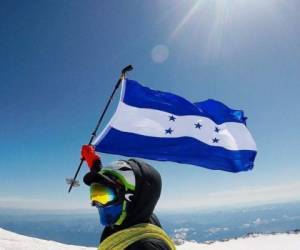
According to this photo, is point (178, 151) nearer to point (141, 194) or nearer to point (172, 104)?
point (172, 104)

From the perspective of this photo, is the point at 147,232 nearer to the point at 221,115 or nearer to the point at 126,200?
the point at 126,200

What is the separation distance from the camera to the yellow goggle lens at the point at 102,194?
280 cm

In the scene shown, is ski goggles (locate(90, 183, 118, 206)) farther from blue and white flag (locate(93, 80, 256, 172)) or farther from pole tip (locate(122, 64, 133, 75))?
pole tip (locate(122, 64, 133, 75))

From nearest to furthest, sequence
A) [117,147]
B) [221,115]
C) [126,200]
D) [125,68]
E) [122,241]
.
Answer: [122,241]
[126,200]
[117,147]
[125,68]
[221,115]

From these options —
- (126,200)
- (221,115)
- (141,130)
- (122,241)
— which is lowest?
(122,241)

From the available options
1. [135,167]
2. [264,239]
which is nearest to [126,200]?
[135,167]

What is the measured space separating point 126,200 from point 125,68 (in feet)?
24.2

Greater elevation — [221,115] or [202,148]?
[221,115]

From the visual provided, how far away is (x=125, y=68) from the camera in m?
9.79

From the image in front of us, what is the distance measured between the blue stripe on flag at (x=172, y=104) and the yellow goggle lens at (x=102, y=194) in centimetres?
740

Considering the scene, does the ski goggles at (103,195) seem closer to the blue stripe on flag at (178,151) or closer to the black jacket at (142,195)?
the black jacket at (142,195)

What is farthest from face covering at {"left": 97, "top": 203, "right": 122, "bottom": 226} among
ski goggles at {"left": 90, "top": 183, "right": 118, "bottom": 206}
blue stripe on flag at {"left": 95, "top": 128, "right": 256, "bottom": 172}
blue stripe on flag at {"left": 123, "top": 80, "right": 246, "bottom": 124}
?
blue stripe on flag at {"left": 123, "top": 80, "right": 246, "bottom": 124}

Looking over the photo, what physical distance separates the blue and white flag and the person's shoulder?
624 cm

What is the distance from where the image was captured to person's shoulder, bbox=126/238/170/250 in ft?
7.92
